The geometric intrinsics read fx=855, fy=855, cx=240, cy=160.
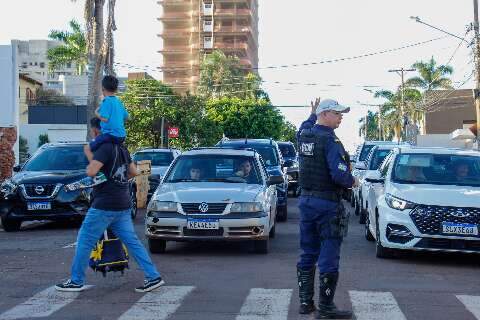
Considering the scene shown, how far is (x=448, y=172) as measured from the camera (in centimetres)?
1266

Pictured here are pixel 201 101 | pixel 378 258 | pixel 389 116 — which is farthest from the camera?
pixel 389 116

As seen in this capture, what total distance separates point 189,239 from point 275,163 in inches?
342

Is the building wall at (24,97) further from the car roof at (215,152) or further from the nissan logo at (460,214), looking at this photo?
the nissan logo at (460,214)

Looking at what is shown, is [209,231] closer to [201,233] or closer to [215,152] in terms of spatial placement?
[201,233]

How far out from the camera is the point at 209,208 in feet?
38.8

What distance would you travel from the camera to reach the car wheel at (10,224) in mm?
16141

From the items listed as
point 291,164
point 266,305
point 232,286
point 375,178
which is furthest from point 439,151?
point 291,164

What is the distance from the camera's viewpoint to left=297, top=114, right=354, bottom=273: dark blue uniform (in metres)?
7.42

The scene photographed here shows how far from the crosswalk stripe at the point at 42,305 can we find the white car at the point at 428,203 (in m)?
4.68

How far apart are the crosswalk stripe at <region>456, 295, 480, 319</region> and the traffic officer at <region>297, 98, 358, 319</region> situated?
1.36 m

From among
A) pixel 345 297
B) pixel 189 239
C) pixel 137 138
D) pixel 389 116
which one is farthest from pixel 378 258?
pixel 389 116

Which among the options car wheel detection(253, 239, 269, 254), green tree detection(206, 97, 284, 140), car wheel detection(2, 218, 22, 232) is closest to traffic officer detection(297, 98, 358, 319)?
car wheel detection(253, 239, 269, 254)

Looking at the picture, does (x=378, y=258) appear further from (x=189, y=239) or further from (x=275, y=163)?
(x=275, y=163)

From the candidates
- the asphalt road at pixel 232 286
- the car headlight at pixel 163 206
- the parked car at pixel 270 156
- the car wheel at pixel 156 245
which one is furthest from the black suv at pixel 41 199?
the parked car at pixel 270 156
